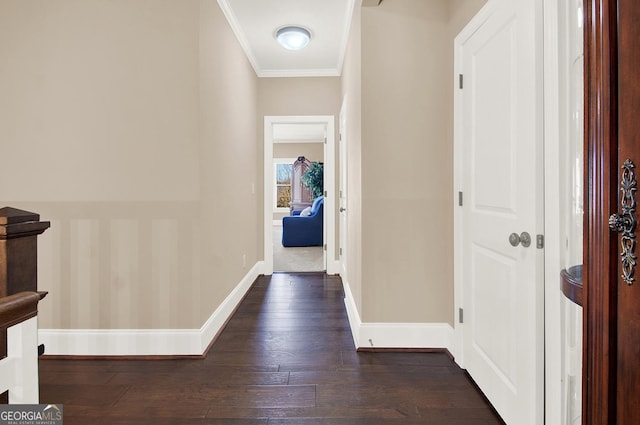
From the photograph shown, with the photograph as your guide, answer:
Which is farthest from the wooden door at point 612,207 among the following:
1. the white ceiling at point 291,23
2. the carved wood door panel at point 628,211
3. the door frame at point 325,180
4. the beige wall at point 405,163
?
the door frame at point 325,180

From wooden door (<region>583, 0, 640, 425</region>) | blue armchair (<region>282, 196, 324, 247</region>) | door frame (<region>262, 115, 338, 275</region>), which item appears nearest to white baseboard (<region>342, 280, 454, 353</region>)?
wooden door (<region>583, 0, 640, 425</region>)

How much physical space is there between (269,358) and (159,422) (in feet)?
2.43

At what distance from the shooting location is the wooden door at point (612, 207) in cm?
59

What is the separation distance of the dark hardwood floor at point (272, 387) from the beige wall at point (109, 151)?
342 millimetres

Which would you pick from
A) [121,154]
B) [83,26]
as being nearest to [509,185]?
[121,154]

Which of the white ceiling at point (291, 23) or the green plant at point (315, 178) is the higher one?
the white ceiling at point (291, 23)

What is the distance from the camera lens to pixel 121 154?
7.43 feet

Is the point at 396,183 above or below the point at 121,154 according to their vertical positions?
below

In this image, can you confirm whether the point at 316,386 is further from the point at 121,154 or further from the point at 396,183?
the point at 121,154

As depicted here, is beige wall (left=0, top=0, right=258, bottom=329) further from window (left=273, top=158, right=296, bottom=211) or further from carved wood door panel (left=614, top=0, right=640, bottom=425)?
window (left=273, top=158, right=296, bottom=211)

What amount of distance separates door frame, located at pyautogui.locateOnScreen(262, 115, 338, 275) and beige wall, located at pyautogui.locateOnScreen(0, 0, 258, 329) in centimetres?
213

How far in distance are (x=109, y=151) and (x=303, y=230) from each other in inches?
179

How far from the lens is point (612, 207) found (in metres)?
0.63

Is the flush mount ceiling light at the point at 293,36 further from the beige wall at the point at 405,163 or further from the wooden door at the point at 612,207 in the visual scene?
the wooden door at the point at 612,207
